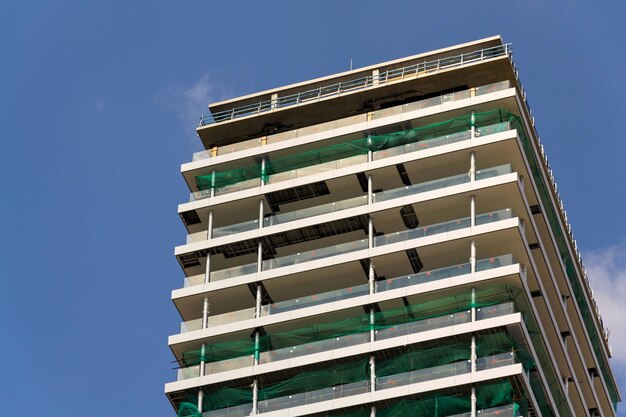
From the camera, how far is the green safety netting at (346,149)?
431 feet

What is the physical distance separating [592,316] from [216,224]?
30.7m

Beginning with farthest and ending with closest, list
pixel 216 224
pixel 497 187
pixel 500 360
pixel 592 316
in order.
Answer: pixel 592 316 < pixel 216 224 < pixel 497 187 < pixel 500 360

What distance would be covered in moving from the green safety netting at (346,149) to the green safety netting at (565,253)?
9.01 ft

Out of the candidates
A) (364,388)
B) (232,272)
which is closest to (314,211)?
(232,272)

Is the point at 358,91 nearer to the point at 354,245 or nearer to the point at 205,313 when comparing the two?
the point at 354,245

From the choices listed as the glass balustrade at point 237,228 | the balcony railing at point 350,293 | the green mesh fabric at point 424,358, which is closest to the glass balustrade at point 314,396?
the green mesh fabric at point 424,358

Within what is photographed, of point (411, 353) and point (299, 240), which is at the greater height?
point (299, 240)

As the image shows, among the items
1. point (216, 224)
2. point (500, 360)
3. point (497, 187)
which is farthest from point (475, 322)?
point (216, 224)

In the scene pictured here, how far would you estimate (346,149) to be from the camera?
13412 centimetres

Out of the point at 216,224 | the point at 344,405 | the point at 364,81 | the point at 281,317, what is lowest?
the point at 344,405

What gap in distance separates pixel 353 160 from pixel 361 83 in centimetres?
817

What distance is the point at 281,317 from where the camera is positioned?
127 m

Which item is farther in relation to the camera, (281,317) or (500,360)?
(281,317)

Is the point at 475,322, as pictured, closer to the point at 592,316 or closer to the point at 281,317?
the point at 281,317
